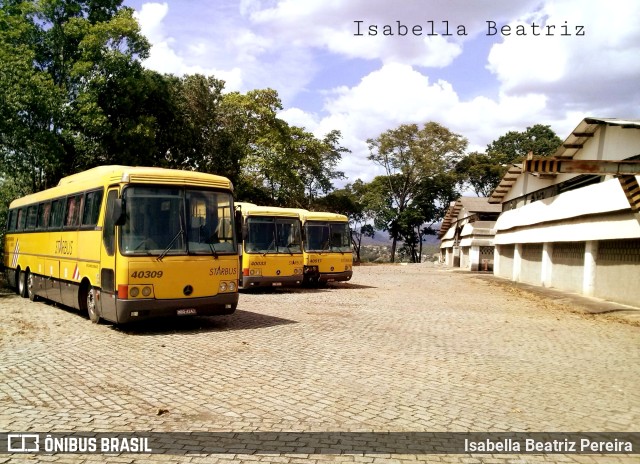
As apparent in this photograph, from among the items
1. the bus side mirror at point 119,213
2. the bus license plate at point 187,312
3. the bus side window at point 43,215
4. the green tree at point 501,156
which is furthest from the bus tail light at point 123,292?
the green tree at point 501,156

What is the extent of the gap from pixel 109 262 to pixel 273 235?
30.5 ft

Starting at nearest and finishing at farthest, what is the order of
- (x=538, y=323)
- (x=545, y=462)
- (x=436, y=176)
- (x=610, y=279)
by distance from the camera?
(x=545, y=462), (x=538, y=323), (x=610, y=279), (x=436, y=176)

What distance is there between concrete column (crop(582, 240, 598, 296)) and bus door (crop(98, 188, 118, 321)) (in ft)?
56.1

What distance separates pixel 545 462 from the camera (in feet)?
14.9

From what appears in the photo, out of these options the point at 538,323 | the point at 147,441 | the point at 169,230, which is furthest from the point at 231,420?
the point at 538,323

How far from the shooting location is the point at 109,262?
10141mm

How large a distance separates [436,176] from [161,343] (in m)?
50.3

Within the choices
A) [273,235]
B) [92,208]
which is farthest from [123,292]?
[273,235]

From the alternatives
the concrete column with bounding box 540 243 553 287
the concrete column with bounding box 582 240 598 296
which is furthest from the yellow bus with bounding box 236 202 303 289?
the concrete column with bounding box 540 243 553 287

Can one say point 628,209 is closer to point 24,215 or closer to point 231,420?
point 231,420

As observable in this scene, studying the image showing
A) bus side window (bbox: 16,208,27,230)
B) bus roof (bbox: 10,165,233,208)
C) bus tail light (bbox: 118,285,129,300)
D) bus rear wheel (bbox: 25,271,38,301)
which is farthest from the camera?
bus side window (bbox: 16,208,27,230)

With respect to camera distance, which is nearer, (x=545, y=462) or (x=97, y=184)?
(x=545, y=462)

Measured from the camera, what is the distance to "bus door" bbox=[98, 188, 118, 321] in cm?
998

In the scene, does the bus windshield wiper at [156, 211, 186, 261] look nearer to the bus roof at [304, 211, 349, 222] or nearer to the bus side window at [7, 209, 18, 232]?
the bus roof at [304, 211, 349, 222]
